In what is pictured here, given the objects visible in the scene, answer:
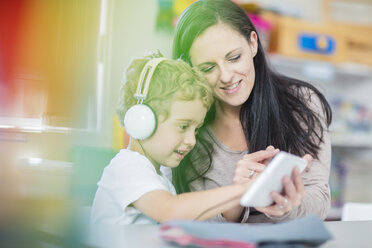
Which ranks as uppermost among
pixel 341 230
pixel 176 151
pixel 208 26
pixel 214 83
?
pixel 208 26

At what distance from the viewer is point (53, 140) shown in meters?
0.67

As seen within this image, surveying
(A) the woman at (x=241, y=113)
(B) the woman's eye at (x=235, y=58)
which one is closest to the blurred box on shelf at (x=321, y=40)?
(A) the woman at (x=241, y=113)

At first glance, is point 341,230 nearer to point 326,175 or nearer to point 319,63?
point 326,175

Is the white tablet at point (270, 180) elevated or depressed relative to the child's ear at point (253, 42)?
depressed

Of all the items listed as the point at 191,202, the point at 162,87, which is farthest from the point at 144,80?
the point at 191,202

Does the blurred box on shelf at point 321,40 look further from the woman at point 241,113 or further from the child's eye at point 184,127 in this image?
→ the child's eye at point 184,127

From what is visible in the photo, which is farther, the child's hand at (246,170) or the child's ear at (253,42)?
the child's ear at (253,42)

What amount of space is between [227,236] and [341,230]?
316 millimetres

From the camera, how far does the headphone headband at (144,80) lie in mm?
811

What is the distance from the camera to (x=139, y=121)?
2.54ft

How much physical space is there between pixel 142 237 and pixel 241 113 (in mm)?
494

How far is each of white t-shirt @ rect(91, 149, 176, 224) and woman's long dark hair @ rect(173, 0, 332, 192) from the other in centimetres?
18

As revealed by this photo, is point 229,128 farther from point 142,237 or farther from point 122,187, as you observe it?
point 142,237

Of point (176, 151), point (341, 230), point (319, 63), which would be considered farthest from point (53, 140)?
point (319, 63)
